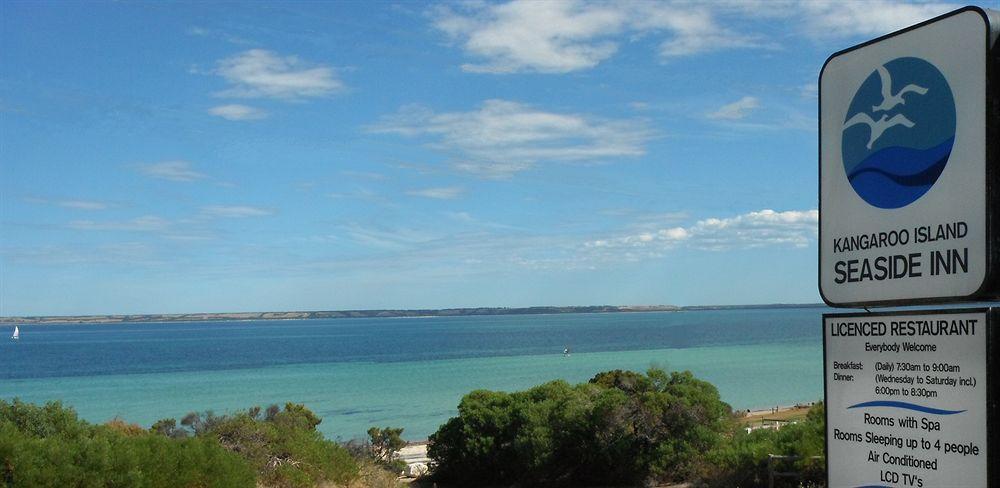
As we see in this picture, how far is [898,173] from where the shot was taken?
3309 mm

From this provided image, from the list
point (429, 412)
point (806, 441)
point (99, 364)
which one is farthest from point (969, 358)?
point (99, 364)

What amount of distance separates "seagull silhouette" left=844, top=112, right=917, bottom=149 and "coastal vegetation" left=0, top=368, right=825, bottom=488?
7845 millimetres

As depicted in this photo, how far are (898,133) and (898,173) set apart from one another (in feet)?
0.46

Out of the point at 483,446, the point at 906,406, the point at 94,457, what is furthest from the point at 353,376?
the point at 906,406

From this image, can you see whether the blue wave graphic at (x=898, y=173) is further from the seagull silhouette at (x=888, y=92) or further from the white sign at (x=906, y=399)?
the white sign at (x=906, y=399)

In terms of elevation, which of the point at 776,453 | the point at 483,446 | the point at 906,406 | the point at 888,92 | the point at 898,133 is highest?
the point at 888,92

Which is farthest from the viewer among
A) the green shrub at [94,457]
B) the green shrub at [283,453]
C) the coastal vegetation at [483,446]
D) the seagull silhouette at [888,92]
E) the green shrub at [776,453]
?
the green shrub at [776,453]

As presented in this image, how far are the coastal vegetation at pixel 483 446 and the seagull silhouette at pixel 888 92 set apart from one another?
26.1 feet

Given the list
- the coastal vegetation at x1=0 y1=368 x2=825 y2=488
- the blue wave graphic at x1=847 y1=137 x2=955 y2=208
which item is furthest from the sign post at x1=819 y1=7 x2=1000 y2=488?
the coastal vegetation at x1=0 y1=368 x2=825 y2=488

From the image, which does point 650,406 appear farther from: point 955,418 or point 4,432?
point 955,418

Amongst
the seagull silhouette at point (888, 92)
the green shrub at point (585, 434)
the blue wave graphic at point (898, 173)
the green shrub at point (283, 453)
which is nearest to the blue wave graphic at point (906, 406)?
the blue wave graphic at point (898, 173)

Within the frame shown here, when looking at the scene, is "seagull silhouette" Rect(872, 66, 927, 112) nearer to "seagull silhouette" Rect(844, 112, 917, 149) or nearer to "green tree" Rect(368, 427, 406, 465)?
"seagull silhouette" Rect(844, 112, 917, 149)

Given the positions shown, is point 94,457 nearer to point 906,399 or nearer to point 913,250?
point 906,399

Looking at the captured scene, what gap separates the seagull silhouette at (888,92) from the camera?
3279 millimetres
